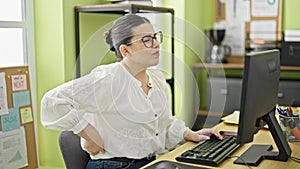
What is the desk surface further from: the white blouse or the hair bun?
the hair bun

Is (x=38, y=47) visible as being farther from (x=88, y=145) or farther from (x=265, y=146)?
(x=265, y=146)

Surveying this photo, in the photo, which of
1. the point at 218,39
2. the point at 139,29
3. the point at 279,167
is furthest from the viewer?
the point at 218,39

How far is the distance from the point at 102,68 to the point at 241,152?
622 millimetres

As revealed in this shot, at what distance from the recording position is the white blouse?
162cm

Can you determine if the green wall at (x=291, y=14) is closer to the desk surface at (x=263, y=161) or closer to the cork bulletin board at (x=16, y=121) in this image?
the desk surface at (x=263, y=161)

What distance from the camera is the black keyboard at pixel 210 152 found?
1519mm

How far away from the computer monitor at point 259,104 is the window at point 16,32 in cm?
181

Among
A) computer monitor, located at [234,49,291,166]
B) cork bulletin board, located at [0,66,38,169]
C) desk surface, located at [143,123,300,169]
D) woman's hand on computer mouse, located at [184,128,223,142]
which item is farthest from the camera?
cork bulletin board, located at [0,66,38,169]

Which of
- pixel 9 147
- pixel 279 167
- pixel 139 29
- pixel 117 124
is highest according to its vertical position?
pixel 139 29

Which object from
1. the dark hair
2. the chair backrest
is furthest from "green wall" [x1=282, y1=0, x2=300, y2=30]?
the chair backrest

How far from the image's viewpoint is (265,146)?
1.75m

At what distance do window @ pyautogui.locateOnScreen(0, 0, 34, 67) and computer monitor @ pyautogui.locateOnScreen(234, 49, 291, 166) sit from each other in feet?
5.92

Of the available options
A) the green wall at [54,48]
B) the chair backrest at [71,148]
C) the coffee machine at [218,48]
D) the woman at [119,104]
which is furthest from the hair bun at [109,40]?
the coffee machine at [218,48]

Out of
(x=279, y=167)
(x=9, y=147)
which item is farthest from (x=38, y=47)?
(x=279, y=167)
